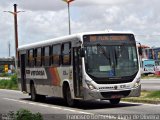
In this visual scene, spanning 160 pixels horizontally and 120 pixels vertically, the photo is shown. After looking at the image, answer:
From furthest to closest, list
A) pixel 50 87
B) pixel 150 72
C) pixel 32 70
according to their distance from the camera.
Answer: pixel 150 72 → pixel 32 70 → pixel 50 87

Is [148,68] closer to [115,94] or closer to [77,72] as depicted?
[77,72]

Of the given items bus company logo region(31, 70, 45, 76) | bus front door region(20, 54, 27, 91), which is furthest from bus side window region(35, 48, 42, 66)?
bus front door region(20, 54, 27, 91)

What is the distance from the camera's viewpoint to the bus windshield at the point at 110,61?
19641 millimetres

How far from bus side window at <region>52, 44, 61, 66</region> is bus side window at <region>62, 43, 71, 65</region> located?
51cm

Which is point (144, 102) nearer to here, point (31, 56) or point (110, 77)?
point (110, 77)

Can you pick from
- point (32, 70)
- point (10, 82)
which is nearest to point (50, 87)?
point (32, 70)

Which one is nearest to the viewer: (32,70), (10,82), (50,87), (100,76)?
(100,76)

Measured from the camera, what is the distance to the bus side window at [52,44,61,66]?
73.4 feet

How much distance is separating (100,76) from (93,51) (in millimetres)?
1018

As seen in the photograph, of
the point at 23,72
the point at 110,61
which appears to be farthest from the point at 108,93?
the point at 23,72

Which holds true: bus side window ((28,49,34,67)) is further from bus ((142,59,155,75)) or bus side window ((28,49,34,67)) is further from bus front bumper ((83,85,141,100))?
bus ((142,59,155,75))

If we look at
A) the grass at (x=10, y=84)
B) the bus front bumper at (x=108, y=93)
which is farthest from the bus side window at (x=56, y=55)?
the grass at (x=10, y=84)

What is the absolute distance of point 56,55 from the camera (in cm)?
2267

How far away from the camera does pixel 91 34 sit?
20.2 meters
